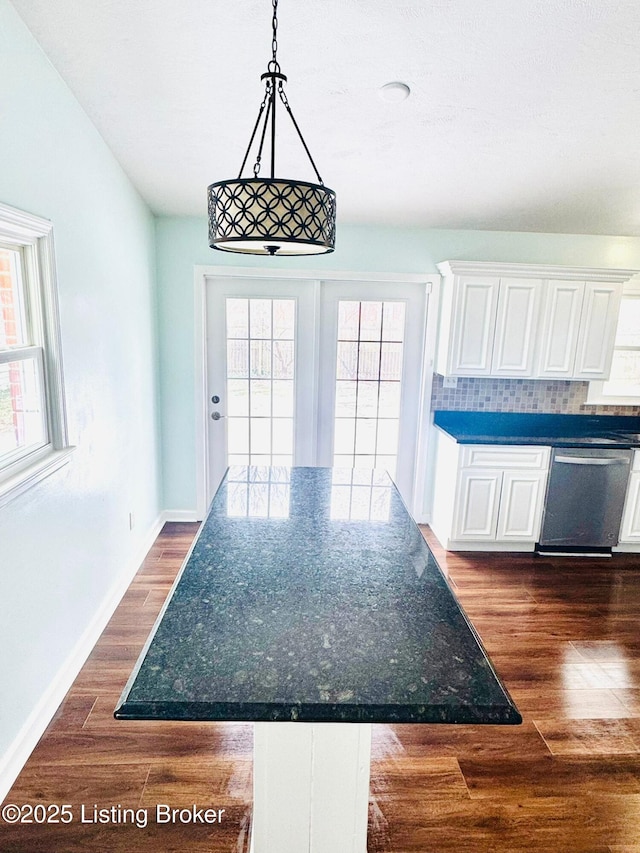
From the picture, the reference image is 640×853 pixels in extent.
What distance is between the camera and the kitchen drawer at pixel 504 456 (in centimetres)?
350

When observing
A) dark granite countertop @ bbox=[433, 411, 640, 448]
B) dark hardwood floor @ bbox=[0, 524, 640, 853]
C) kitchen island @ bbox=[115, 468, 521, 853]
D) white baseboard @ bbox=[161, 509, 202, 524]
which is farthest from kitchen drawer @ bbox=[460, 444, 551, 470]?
white baseboard @ bbox=[161, 509, 202, 524]

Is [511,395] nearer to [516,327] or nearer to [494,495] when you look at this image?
[516,327]

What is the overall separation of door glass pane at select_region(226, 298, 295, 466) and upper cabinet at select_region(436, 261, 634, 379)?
1.20m

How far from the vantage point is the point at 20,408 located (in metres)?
1.95

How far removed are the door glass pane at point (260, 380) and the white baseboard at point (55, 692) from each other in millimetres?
1312

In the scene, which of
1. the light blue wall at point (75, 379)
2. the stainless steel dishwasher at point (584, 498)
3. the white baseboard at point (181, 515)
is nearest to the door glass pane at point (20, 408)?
the light blue wall at point (75, 379)

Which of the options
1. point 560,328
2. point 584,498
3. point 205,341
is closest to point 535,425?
point 584,498

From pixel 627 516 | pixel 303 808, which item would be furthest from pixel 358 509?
pixel 627 516

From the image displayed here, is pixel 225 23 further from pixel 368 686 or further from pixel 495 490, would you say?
pixel 495 490

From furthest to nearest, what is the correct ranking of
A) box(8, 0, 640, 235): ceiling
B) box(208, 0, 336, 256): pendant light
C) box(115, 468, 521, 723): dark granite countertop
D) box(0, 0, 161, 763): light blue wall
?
box(0, 0, 161, 763): light blue wall < box(8, 0, 640, 235): ceiling < box(208, 0, 336, 256): pendant light < box(115, 468, 521, 723): dark granite countertop

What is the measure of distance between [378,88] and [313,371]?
6.89 feet

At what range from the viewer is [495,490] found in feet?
11.7

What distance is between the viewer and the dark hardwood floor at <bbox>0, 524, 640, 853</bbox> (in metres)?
1.62

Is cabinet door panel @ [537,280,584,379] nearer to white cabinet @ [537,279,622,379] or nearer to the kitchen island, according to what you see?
white cabinet @ [537,279,622,379]
